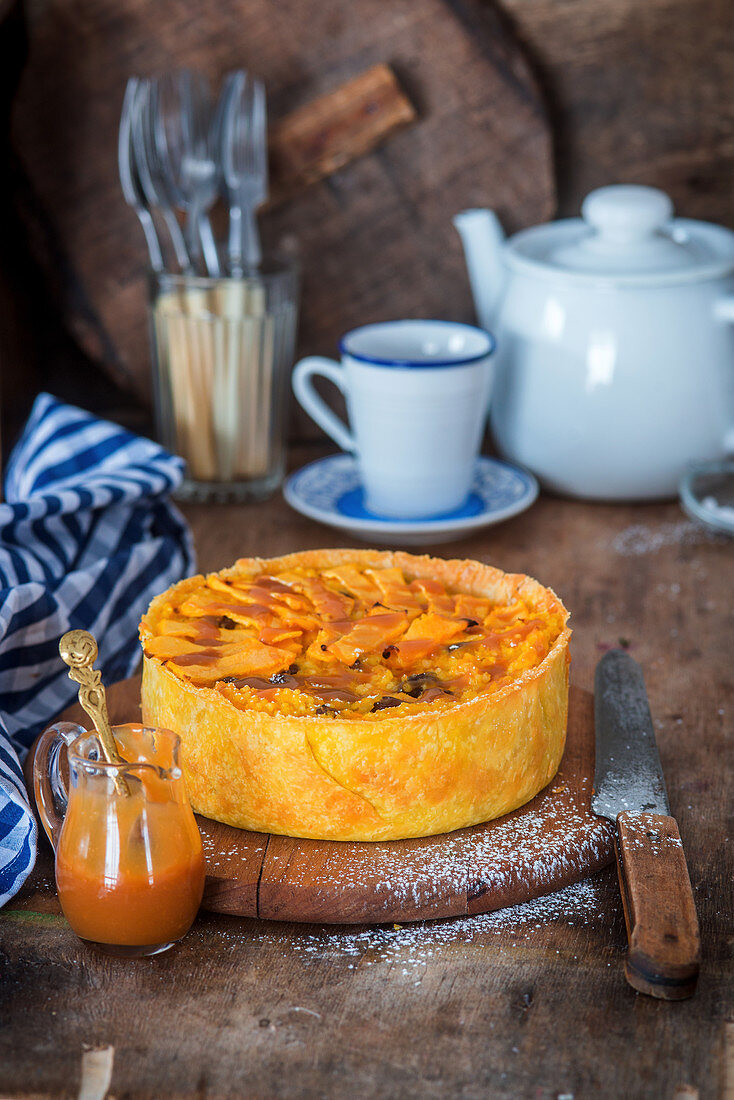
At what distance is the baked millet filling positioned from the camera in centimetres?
75

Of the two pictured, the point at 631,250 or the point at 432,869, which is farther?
the point at 631,250

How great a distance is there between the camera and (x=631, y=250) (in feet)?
4.23

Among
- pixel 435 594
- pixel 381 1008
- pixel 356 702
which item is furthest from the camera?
pixel 435 594

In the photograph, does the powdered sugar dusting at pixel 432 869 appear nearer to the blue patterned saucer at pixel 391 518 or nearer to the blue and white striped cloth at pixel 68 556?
the blue and white striped cloth at pixel 68 556

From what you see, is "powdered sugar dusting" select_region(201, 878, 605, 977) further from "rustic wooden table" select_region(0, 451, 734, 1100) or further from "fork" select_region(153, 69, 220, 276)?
"fork" select_region(153, 69, 220, 276)

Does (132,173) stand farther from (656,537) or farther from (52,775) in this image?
(52,775)

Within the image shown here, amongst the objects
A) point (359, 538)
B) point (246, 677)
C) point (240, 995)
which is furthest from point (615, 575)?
point (240, 995)

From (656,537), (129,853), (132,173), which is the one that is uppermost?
(132,173)

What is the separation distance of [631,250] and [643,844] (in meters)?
0.80

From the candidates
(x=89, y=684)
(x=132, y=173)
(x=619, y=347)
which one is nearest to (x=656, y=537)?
(x=619, y=347)

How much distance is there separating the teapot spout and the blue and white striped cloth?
48 cm

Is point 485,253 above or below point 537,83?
below

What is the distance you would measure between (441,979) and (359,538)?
70 centimetres

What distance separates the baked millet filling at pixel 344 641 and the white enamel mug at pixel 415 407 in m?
0.36
